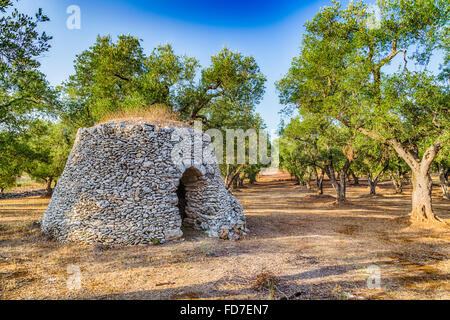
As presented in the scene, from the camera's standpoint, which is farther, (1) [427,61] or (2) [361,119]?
(2) [361,119]

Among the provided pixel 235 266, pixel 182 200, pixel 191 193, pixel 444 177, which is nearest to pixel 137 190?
pixel 191 193

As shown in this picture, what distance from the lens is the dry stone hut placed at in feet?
26.1

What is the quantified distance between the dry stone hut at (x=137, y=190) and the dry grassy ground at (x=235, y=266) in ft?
2.01

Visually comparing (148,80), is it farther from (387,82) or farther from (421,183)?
(421,183)

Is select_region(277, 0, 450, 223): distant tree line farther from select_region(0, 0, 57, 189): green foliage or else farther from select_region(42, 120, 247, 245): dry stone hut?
select_region(0, 0, 57, 189): green foliage

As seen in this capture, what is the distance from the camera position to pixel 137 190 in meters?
8.32

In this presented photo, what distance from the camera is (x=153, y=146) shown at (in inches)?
359

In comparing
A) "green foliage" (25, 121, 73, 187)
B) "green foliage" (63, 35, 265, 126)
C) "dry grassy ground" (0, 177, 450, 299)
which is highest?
"green foliage" (63, 35, 265, 126)

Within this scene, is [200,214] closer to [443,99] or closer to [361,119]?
[361,119]

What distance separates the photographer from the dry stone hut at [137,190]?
794 centimetres

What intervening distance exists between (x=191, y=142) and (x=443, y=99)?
1215 centimetres

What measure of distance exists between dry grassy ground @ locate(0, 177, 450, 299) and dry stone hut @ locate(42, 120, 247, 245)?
614mm

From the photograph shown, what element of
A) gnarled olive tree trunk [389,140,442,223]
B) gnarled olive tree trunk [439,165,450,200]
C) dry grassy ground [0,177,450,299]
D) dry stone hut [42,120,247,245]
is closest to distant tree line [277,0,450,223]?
gnarled olive tree trunk [389,140,442,223]
